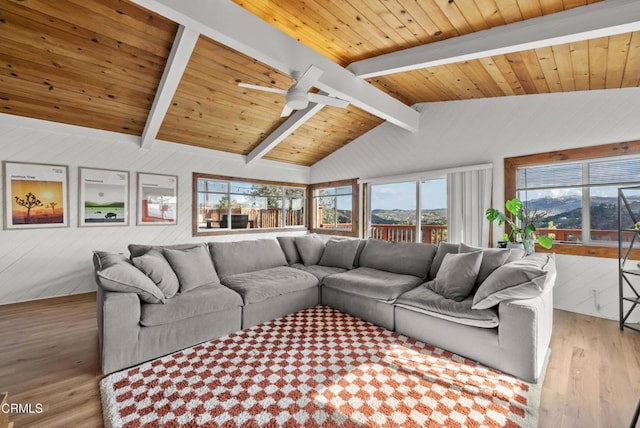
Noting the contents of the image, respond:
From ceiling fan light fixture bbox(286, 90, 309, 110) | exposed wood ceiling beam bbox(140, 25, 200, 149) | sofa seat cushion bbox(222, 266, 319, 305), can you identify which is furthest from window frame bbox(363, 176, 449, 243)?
→ exposed wood ceiling beam bbox(140, 25, 200, 149)

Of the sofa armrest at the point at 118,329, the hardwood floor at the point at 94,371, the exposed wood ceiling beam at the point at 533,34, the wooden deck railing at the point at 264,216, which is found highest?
the exposed wood ceiling beam at the point at 533,34

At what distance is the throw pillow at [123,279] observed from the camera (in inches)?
88.0

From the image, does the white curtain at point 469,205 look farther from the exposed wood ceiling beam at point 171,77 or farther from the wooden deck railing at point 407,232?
the exposed wood ceiling beam at point 171,77

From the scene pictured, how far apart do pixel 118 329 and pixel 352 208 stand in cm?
496

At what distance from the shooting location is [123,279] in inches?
89.7

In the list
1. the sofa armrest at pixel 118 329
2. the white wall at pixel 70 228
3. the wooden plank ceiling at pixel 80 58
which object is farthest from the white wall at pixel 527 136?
the sofa armrest at pixel 118 329

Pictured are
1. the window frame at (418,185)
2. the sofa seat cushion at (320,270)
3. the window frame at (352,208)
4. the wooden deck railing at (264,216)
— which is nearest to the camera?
the sofa seat cushion at (320,270)

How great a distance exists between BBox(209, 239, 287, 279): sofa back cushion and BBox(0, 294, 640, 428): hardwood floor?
1376mm

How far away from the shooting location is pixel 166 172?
5109 mm

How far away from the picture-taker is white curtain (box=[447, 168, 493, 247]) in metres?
4.46

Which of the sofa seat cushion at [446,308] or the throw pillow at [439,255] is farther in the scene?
the throw pillow at [439,255]

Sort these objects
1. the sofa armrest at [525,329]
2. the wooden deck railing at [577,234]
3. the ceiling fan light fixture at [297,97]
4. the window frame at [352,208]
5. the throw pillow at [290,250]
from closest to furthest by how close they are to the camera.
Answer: the sofa armrest at [525,329] < the ceiling fan light fixture at [297,97] < the wooden deck railing at [577,234] < the throw pillow at [290,250] < the window frame at [352,208]

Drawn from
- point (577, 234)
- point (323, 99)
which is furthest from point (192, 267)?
point (577, 234)

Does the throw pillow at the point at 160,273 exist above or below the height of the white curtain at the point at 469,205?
below
